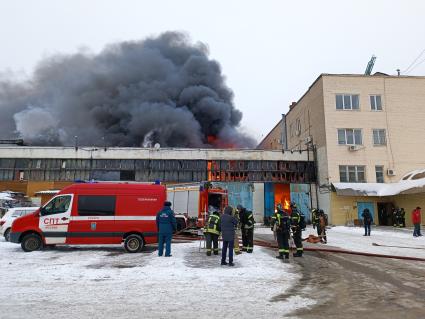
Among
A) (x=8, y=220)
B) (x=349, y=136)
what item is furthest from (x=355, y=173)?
(x=8, y=220)

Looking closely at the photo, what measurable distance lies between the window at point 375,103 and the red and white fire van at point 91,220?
24483 mm

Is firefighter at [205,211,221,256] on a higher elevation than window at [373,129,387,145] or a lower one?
lower

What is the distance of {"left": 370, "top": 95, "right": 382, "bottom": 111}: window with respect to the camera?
29.9 meters

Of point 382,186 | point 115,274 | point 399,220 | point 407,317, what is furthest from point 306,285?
point 382,186

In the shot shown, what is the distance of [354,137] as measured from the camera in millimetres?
29453

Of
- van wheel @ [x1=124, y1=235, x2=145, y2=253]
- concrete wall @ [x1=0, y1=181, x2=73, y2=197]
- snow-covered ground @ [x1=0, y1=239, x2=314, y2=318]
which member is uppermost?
concrete wall @ [x1=0, y1=181, x2=73, y2=197]

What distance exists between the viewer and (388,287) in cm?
678

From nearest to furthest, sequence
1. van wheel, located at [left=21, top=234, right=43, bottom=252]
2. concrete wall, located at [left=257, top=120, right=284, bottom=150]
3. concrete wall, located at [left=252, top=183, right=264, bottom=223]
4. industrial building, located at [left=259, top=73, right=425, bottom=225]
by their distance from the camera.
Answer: van wheel, located at [left=21, top=234, right=43, bottom=252] → industrial building, located at [left=259, top=73, right=425, bottom=225] → concrete wall, located at [left=252, top=183, right=264, bottom=223] → concrete wall, located at [left=257, top=120, right=284, bottom=150]

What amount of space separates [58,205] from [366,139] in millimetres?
25343

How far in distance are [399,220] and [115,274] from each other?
23.2 meters

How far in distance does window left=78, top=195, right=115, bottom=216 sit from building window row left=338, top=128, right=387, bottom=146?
22.7 m

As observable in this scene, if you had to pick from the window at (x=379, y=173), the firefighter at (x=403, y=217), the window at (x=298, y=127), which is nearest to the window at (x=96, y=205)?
the firefighter at (x=403, y=217)

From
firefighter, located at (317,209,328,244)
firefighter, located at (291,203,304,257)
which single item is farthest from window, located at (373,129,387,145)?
firefighter, located at (291,203,304,257)

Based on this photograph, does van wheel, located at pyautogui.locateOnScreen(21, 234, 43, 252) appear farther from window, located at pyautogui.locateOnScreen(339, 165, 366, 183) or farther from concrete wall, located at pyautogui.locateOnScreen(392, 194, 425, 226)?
concrete wall, located at pyautogui.locateOnScreen(392, 194, 425, 226)
